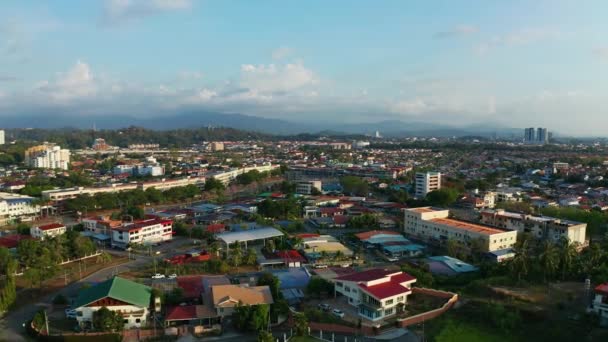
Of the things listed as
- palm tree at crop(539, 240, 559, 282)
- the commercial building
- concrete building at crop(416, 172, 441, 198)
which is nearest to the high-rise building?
concrete building at crop(416, 172, 441, 198)

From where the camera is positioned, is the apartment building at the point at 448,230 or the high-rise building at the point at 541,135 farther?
the high-rise building at the point at 541,135

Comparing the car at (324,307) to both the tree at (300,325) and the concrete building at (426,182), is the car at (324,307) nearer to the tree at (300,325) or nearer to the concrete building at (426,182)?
the tree at (300,325)

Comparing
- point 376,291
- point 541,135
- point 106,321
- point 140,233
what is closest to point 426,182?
point 140,233

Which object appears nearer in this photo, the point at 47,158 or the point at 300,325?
the point at 300,325

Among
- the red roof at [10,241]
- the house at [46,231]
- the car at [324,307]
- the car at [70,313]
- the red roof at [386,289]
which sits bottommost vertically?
the car at [70,313]

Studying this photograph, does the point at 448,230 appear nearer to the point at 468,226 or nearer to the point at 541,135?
the point at 468,226

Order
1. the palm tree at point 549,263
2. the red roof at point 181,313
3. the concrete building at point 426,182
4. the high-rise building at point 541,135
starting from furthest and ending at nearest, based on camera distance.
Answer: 1. the high-rise building at point 541,135
2. the concrete building at point 426,182
3. the palm tree at point 549,263
4. the red roof at point 181,313

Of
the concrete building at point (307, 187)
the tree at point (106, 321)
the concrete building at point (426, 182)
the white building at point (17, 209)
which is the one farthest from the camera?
the concrete building at point (307, 187)

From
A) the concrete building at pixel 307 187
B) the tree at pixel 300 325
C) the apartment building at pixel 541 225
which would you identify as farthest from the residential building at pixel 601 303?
the concrete building at pixel 307 187
